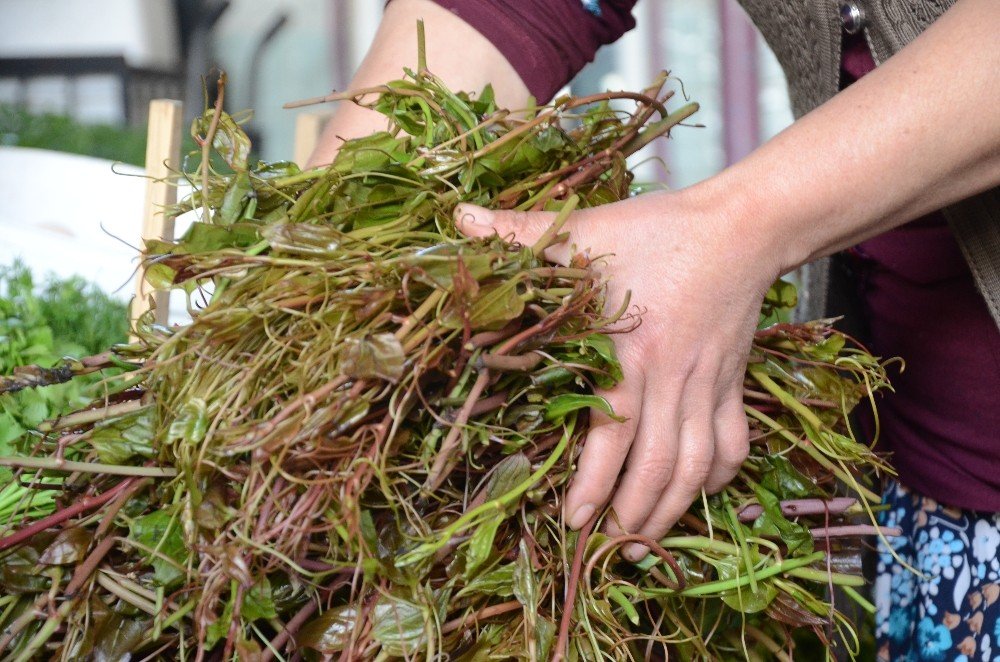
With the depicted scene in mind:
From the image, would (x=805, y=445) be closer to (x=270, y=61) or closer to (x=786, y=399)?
(x=786, y=399)

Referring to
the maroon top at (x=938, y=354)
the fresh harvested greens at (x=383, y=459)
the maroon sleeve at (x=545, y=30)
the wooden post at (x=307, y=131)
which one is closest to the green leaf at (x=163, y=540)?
the fresh harvested greens at (x=383, y=459)

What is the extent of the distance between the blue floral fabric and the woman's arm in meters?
0.32

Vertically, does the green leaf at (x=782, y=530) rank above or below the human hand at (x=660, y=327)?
below

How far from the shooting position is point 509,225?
0.48m

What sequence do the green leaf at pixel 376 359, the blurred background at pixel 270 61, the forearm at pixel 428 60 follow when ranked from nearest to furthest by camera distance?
the green leaf at pixel 376 359 < the forearm at pixel 428 60 < the blurred background at pixel 270 61

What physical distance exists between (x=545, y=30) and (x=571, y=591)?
0.48 metres

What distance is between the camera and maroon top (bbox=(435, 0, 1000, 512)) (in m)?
0.68

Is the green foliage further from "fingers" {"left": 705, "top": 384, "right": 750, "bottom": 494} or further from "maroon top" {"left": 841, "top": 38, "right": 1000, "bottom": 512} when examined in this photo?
"maroon top" {"left": 841, "top": 38, "right": 1000, "bottom": 512}

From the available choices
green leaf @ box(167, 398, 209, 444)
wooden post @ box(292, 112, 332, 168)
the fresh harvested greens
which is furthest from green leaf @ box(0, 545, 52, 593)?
wooden post @ box(292, 112, 332, 168)

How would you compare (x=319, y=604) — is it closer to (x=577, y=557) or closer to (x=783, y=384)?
(x=577, y=557)

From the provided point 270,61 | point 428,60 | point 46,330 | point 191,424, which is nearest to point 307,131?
point 46,330

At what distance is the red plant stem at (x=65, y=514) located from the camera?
452 millimetres

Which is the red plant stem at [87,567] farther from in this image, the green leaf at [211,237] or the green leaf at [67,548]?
the green leaf at [211,237]

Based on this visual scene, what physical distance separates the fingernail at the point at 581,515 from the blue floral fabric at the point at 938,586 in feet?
1.14
